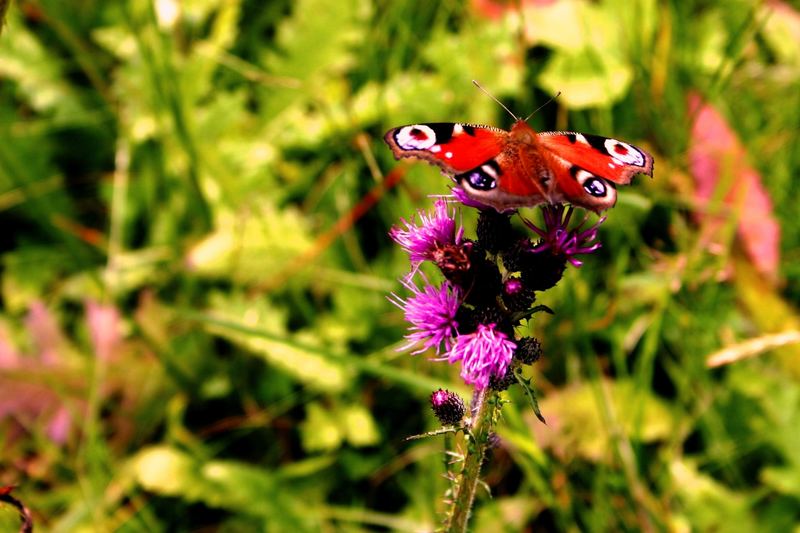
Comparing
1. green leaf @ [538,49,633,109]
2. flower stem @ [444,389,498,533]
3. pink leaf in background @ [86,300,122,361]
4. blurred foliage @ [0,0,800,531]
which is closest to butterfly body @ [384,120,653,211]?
flower stem @ [444,389,498,533]

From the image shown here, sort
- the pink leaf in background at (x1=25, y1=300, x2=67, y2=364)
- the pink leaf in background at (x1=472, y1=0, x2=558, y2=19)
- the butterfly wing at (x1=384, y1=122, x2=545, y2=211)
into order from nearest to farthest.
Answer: the butterfly wing at (x1=384, y1=122, x2=545, y2=211)
the pink leaf in background at (x1=25, y1=300, x2=67, y2=364)
the pink leaf in background at (x1=472, y1=0, x2=558, y2=19)

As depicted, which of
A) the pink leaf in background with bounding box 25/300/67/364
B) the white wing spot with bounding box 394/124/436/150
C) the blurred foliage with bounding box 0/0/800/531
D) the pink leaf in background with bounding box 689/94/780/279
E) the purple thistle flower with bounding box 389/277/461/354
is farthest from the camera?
the pink leaf in background with bounding box 689/94/780/279

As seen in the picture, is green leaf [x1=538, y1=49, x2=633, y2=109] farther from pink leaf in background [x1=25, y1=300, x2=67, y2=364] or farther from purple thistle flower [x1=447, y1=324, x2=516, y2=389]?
pink leaf in background [x1=25, y1=300, x2=67, y2=364]

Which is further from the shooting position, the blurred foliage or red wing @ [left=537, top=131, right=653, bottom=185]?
the blurred foliage

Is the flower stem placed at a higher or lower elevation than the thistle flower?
lower

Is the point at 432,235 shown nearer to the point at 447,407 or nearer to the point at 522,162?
the point at 522,162

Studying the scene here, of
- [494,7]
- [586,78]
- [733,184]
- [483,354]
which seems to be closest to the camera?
[483,354]

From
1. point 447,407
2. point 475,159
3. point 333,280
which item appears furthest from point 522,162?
point 333,280

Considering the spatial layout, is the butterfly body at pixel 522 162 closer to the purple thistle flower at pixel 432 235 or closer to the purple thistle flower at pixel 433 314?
the purple thistle flower at pixel 432 235
